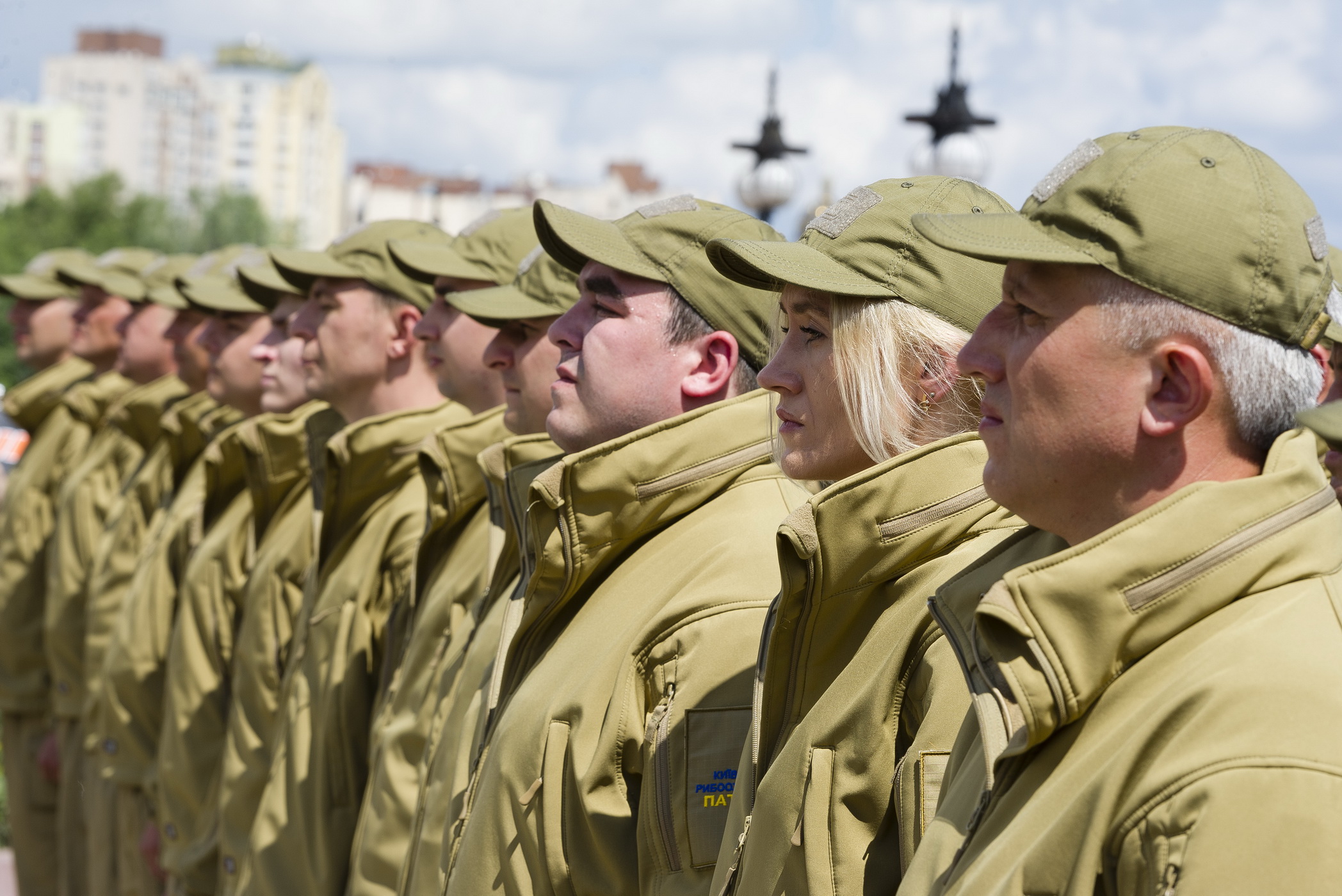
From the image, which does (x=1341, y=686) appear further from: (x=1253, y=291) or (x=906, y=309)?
(x=906, y=309)

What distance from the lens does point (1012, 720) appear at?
165 cm

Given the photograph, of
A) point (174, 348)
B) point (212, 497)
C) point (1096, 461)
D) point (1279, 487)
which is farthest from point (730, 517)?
point (174, 348)

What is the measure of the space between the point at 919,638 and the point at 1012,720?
0.43m

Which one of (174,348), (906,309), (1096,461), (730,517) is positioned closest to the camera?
(1096,461)

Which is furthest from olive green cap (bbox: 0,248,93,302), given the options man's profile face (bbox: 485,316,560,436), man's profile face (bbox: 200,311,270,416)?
man's profile face (bbox: 485,316,560,436)

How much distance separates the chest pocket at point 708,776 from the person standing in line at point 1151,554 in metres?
0.68

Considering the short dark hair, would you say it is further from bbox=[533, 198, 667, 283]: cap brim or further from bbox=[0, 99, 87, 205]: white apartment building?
bbox=[0, 99, 87, 205]: white apartment building

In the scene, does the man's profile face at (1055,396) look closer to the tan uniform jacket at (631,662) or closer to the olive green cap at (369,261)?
the tan uniform jacket at (631,662)

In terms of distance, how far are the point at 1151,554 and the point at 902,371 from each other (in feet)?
3.01

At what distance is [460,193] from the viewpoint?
105625 mm

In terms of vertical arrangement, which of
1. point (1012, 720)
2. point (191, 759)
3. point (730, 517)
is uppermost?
point (1012, 720)

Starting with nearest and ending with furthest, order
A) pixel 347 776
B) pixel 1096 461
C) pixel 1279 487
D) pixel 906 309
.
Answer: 1. pixel 1279 487
2. pixel 1096 461
3. pixel 906 309
4. pixel 347 776

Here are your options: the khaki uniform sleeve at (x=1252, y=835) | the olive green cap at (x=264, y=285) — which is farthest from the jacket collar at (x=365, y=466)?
the khaki uniform sleeve at (x=1252, y=835)

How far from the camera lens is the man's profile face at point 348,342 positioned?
199 inches
